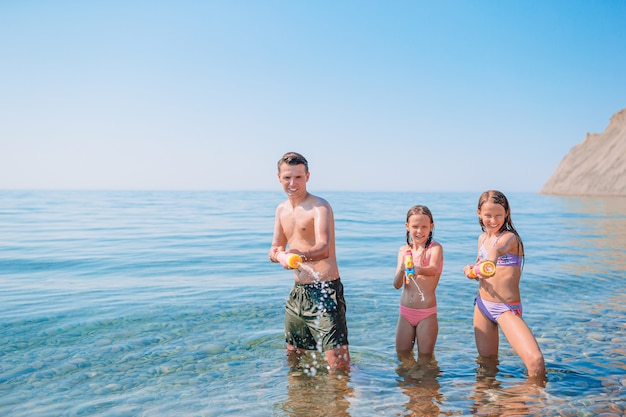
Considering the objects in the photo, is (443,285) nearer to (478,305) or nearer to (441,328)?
(441,328)

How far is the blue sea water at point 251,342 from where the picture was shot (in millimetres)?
4789

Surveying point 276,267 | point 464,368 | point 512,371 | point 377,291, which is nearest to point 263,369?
point 464,368

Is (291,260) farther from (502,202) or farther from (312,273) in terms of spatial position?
(502,202)

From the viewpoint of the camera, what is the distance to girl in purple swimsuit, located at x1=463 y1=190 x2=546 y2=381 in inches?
198

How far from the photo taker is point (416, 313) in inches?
225

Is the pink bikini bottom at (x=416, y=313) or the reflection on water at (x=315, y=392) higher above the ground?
the pink bikini bottom at (x=416, y=313)


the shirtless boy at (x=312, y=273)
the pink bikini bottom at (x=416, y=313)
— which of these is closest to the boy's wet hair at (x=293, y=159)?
the shirtless boy at (x=312, y=273)

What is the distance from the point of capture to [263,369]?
579 centimetres

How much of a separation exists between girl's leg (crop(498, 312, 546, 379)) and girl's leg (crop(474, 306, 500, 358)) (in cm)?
36

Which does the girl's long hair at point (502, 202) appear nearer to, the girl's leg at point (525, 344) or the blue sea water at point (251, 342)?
the girl's leg at point (525, 344)

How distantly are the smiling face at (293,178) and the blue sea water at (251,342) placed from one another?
2029mm

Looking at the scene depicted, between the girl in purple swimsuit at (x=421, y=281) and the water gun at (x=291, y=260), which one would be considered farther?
the girl in purple swimsuit at (x=421, y=281)

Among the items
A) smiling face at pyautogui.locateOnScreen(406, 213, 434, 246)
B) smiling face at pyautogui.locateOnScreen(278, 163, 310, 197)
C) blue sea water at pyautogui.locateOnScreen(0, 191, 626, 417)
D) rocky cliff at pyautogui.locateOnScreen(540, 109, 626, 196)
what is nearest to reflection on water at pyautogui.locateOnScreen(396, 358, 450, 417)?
blue sea water at pyautogui.locateOnScreen(0, 191, 626, 417)

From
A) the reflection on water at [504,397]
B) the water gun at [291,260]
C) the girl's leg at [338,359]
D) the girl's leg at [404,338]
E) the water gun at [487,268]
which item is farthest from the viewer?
the girl's leg at [404,338]
